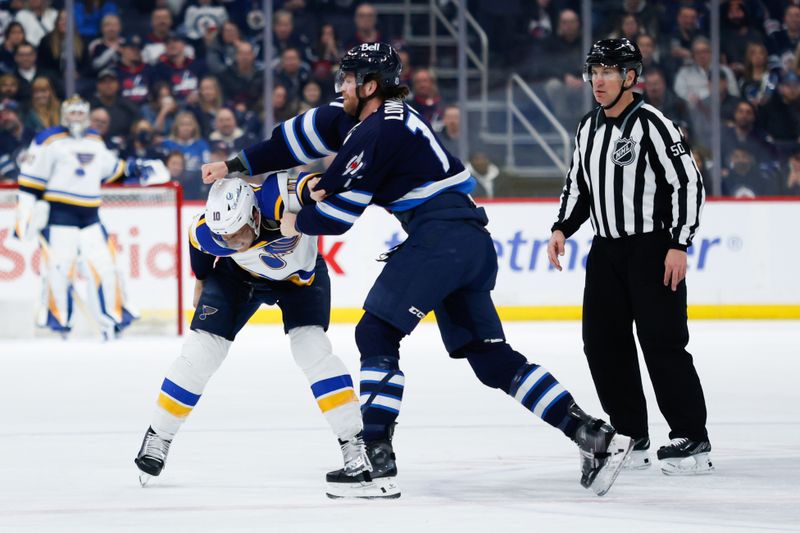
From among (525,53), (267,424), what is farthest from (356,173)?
(525,53)

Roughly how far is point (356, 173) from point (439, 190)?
250 millimetres

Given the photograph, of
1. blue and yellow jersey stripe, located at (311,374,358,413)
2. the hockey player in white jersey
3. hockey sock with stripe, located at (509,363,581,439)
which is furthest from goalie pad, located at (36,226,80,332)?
hockey sock with stripe, located at (509,363,581,439)

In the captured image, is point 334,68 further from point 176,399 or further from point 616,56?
point 176,399

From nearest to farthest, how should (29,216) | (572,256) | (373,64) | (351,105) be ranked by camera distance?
(373,64), (351,105), (29,216), (572,256)

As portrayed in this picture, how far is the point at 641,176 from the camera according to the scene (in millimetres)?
4121

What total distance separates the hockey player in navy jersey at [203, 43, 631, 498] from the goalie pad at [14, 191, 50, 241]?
5423 millimetres

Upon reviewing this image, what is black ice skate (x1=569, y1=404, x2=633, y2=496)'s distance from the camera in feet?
12.2

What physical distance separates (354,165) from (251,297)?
0.56 m

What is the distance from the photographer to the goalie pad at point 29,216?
8891 mm

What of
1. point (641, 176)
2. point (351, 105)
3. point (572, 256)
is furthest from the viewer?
point (572, 256)

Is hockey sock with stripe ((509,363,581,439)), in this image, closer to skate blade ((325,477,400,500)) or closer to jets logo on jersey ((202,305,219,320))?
skate blade ((325,477,400,500))

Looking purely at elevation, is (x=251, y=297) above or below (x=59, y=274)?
above

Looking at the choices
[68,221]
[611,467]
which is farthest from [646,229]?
[68,221]

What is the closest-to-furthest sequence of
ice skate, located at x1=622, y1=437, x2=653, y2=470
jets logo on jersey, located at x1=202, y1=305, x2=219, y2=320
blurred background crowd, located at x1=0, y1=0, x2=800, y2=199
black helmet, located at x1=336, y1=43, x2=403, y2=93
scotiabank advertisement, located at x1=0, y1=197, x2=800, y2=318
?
black helmet, located at x1=336, y1=43, x2=403, y2=93 < jets logo on jersey, located at x1=202, y1=305, x2=219, y2=320 < ice skate, located at x1=622, y1=437, x2=653, y2=470 < scotiabank advertisement, located at x1=0, y1=197, x2=800, y2=318 < blurred background crowd, located at x1=0, y1=0, x2=800, y2=199
